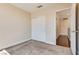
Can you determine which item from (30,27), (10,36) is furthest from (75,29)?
(10,36)

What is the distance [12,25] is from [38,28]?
77cm

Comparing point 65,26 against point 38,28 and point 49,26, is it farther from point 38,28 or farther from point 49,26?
point 38,28

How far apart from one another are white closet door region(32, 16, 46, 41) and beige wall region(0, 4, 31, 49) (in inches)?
6.1

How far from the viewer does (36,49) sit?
8.50 ft

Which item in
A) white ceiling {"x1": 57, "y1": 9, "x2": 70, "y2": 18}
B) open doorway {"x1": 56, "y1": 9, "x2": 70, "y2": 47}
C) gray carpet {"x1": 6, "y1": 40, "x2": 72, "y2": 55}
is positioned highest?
white ceiling {"x1": 57, "y1": 9, "x2": 70, "y2": 18}

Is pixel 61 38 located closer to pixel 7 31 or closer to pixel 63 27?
pixel 63 27

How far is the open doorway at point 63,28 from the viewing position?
264cm

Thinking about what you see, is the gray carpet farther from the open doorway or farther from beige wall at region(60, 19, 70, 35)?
beige wall at region(60, 19, 70, 35)

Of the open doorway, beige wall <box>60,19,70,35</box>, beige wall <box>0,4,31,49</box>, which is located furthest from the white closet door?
beige wall <box>60,19,70,35</box>

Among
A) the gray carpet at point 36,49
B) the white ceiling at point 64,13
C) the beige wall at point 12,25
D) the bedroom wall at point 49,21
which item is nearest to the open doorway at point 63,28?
the white ceiling at point 64,13

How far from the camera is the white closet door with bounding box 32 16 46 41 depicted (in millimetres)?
2745

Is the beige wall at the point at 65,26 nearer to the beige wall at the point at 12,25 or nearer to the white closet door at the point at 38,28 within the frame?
the white closet door at the point at 38,28

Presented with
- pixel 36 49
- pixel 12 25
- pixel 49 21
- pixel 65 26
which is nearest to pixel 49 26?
pixel 49 21

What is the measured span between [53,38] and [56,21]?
0.56 m
